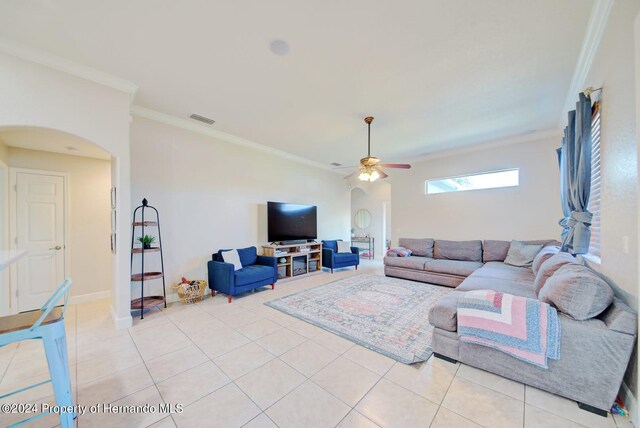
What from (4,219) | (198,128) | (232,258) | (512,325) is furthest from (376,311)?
(4,219)

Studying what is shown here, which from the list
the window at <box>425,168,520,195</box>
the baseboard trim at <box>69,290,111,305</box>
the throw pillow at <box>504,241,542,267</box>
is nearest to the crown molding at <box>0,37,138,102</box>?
the baseboard trim at <box>69,290,111,305</box>

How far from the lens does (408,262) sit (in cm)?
510

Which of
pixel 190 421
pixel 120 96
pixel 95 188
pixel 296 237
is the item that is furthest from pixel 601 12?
pixel 95 188

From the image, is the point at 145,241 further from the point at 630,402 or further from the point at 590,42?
the point at 590,42

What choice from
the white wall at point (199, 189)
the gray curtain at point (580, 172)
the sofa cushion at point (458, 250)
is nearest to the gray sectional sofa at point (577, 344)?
the gray curtain at point (580, 172)

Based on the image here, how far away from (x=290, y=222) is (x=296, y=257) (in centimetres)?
86

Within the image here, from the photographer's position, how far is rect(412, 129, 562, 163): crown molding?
14.4 ft

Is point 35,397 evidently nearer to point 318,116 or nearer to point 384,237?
point 318,116

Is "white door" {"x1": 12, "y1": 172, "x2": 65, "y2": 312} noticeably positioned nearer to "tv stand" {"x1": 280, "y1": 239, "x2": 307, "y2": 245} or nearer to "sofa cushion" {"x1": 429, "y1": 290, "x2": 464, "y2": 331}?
"tv stand" {"x1": 280, "y1": 239, "x2": 307, "y2": 245}

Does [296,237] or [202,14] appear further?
[296,237]

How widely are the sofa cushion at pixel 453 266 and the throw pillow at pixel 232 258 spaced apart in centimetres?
368

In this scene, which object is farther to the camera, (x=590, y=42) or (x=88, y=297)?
(x=88, y=297)

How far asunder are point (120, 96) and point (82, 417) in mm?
3191

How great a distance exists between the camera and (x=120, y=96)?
9.52 ft
